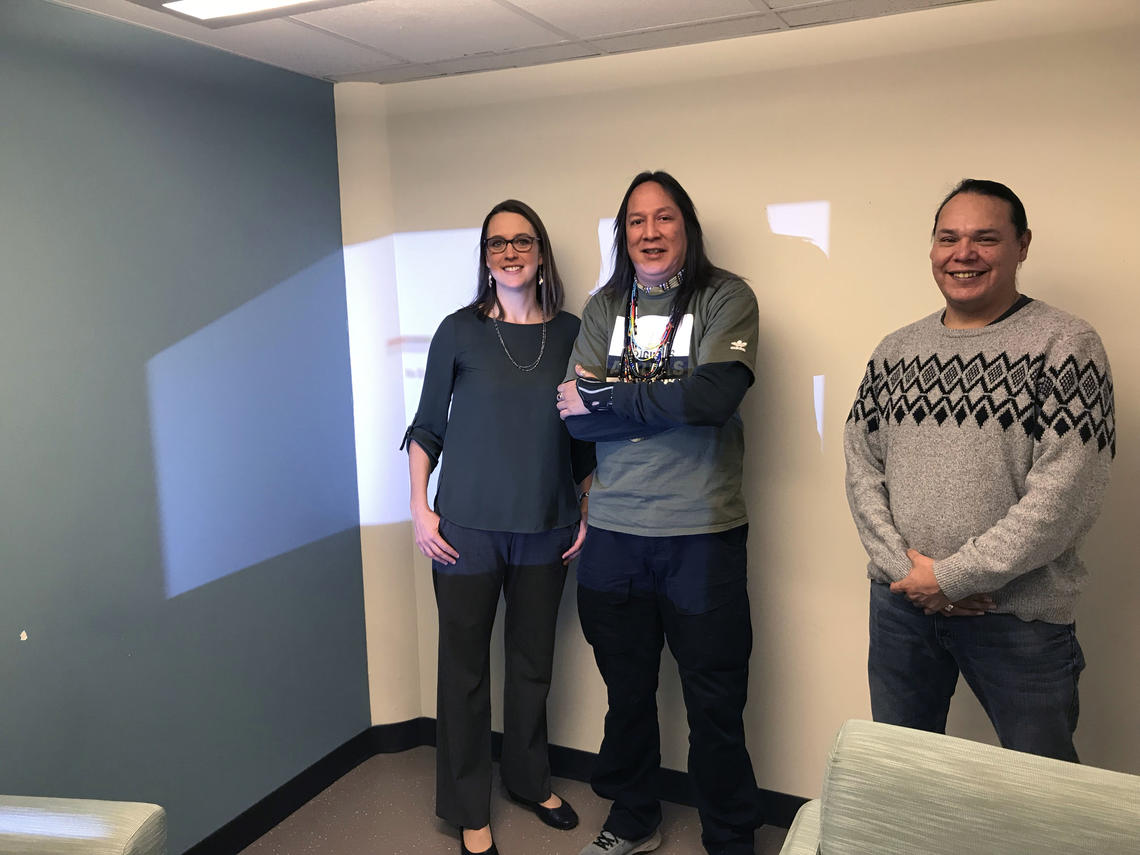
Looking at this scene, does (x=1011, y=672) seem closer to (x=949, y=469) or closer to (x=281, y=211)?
(x=949, y=469)

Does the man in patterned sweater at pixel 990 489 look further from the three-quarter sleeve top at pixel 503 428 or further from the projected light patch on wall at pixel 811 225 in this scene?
the three-quarter sleeve top at pixel 503 428

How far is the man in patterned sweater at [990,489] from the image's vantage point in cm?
187

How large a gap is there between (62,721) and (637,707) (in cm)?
147

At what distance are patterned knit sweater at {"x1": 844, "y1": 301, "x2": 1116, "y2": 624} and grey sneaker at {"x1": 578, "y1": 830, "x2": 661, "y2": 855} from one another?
3.69 feet

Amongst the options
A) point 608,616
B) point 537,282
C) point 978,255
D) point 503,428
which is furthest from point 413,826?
point 978,255

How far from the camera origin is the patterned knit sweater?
1861 mm

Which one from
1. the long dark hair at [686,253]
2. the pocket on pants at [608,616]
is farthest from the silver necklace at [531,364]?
the pocket on pants at [608,616]

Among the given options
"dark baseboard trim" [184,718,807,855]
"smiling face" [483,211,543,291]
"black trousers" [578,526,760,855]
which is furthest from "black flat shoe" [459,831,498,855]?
"smiling face" [483,211,543,291]

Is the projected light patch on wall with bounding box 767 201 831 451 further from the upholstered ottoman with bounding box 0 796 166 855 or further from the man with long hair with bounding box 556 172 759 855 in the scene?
the upholstered ottoman with bounding box 0 796 166 855

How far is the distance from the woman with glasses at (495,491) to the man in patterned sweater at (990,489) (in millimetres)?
950

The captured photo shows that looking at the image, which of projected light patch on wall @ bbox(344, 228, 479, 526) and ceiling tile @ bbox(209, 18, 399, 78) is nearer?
ceiling tile @ bbox(209, 18, 399, 78)

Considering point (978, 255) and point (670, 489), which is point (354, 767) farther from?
point (978, 255)

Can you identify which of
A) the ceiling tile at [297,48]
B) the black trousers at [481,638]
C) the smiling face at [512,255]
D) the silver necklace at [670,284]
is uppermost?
the ceiling tile at [297,48]

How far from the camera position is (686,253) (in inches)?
98.4
